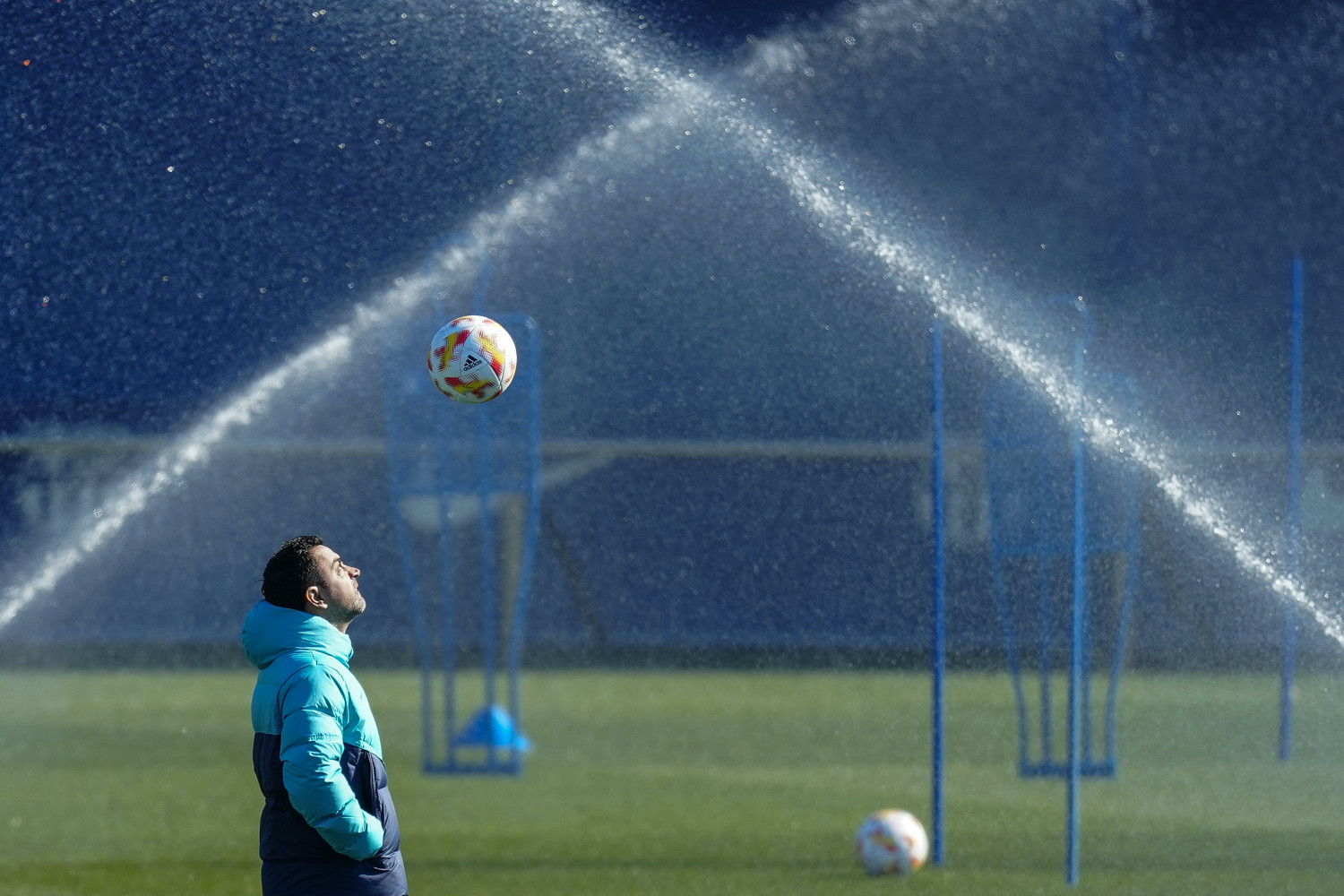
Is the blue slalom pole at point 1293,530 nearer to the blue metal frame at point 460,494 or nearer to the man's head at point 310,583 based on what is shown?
the blue metal frame at point 460,494

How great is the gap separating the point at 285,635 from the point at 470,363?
1929 millimetres

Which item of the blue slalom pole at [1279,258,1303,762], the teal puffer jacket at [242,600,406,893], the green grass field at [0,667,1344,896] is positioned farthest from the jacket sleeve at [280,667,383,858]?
the blue slalom pole at [1279,258,1303,762]

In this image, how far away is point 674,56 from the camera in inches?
347

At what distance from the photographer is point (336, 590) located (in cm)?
316

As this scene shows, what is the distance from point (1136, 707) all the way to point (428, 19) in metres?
5.08

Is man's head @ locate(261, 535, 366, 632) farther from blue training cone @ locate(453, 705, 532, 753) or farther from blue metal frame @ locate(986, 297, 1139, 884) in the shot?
blue training cone @ locate(453, 705, 532, 753)

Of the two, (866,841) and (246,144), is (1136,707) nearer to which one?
(866,841)

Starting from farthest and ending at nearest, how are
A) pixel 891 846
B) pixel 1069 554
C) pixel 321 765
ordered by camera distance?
1. pixel 1069 554
2. pixel 891 846
3. pixel 321 765

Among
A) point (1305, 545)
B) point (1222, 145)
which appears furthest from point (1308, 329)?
point (1305, 545)

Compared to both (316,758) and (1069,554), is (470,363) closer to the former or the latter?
(316,758)

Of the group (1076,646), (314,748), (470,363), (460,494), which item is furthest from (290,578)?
(460,494)

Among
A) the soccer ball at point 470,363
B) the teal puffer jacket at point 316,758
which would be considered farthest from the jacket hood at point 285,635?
the soccer ball at point 470,363

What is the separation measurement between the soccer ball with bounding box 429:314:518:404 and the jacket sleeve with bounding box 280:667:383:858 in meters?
1.97

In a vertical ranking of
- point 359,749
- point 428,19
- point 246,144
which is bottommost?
point 359,749
